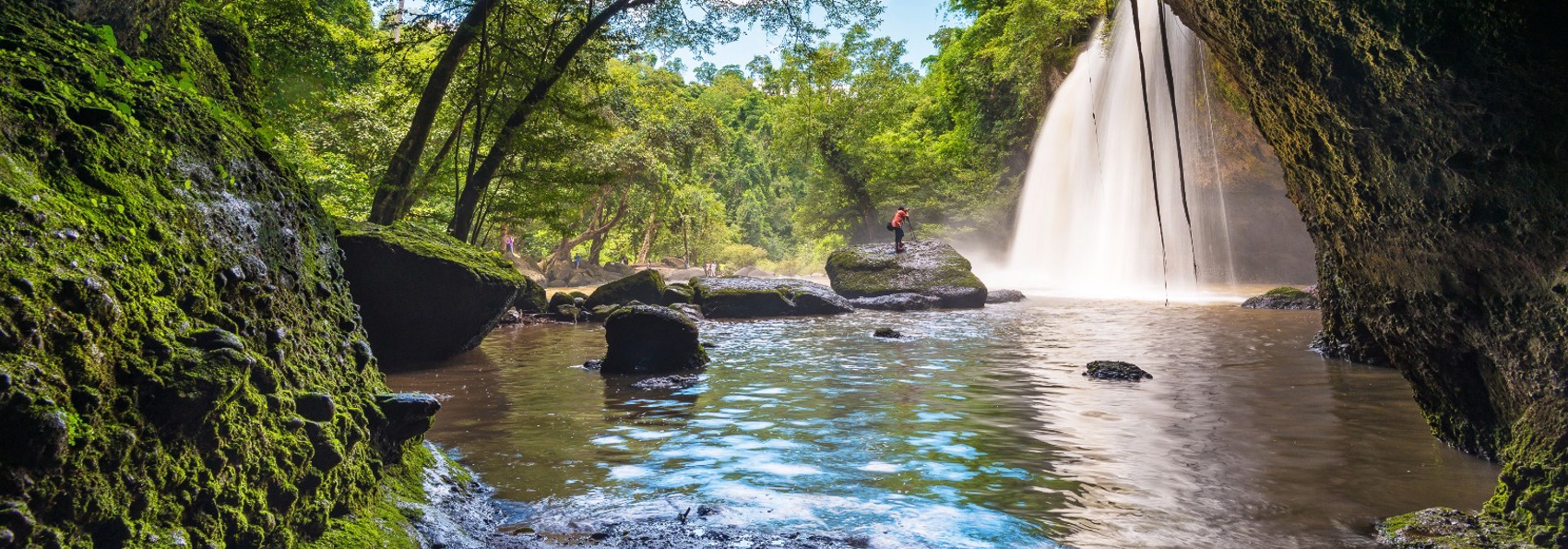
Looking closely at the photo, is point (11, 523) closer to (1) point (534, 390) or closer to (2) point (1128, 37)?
(1) point (534, 390)

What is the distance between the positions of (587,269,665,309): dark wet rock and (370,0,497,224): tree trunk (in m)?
7.45

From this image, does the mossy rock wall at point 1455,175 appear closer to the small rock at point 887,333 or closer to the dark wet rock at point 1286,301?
the small rock at point 887,333

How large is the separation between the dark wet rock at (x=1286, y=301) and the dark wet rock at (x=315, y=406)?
1770cm

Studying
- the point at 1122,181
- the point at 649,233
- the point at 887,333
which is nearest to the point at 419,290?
the point at 887,333

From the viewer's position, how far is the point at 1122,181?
90.1 ft

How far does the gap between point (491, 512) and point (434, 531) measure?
32.2 inches

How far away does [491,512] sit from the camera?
4.55m

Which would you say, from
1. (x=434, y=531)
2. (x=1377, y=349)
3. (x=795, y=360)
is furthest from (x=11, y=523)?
(x=1377, y=349)

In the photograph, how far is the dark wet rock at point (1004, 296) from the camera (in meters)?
21.8

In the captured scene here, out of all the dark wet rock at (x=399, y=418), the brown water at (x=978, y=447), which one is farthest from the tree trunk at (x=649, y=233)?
the dark wet rock at (x=399, y=418)

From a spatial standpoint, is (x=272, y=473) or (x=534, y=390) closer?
(x=272, y=473)

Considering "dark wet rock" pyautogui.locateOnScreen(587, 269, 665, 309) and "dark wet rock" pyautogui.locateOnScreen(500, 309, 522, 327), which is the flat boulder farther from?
"dark wet rock" pyautogui.locateOnScreen(587, 269, 665, 309)

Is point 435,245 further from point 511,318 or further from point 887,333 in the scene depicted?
point 511,318

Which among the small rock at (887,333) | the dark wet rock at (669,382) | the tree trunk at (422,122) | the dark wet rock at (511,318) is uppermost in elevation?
the tree trunk at (422,122)
